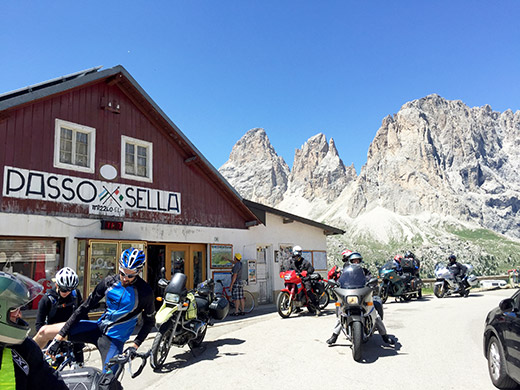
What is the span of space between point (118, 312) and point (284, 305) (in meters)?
7.95

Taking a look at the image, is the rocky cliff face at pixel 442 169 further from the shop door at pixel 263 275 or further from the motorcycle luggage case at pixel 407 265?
the shop door at pixel 263 275

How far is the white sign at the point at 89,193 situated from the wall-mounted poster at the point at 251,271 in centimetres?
373

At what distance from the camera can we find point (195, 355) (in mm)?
7246

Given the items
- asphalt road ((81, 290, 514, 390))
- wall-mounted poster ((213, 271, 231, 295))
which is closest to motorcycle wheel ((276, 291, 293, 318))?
asphalt road ((81, 290, 514, 390))

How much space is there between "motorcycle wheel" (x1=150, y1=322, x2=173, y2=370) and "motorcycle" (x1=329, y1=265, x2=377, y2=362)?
2971 millimetres

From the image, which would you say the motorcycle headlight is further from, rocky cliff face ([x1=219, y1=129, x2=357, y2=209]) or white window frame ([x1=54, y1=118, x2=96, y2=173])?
rocky cliff face ([x1=219, y1=129, x2=357, y2=209])

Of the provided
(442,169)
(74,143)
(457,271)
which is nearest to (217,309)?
(74,143)

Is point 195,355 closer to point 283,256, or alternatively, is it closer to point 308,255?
point 283,256

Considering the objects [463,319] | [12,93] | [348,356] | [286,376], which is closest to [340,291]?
[348,356]

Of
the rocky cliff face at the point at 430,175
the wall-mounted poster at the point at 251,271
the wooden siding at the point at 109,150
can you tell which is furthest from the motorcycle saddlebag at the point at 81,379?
the rocky cliff face at the point at 430,175

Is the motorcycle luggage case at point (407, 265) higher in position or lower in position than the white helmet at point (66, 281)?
lower

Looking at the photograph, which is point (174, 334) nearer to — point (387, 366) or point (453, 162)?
point (387, 366)

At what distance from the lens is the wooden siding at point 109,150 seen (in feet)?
31.7

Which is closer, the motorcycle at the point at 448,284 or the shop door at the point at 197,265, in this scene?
the shop door at the point at 197,265
